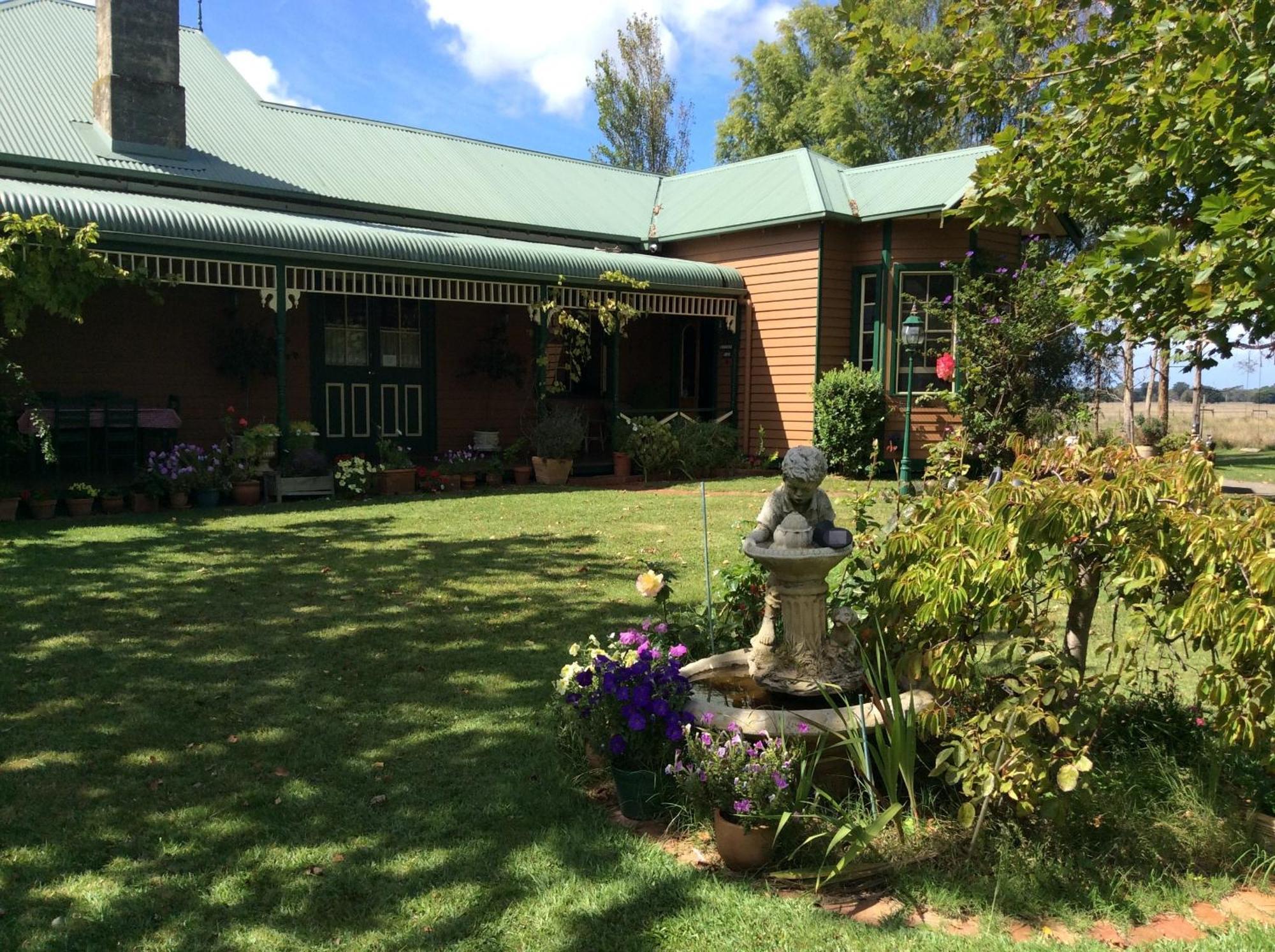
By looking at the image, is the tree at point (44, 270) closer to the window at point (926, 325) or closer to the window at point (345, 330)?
the window at point (345, 330)

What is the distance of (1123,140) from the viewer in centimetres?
481

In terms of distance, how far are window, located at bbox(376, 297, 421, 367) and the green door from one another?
10 millimetres

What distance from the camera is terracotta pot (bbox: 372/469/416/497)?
39.9 feet

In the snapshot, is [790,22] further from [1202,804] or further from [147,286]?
[1202,804]

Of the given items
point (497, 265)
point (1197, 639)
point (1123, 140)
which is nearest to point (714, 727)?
point (1197, 639)

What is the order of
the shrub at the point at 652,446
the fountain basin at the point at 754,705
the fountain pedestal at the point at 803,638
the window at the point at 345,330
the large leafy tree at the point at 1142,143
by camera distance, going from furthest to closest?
the shrub at the point at 652,446 → the window at the point at 345,330 → the large leafy tree at the point at 1142,143 → the fountain pedestal at the point at 803,638 → the fountain basin at the point at 754,705

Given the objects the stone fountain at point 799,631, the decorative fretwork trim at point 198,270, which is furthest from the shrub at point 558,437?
the stone fountain at point 799,631

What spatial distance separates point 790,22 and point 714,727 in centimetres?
3353

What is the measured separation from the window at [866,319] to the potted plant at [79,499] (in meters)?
11.2

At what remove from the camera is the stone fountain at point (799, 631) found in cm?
365

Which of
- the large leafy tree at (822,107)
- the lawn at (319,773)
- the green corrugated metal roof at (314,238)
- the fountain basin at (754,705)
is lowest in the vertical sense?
the lawn at (319,773)

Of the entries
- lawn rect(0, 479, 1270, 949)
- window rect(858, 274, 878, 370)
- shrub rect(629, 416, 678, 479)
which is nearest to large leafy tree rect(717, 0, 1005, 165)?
window rect(858, 274, 878, 370)

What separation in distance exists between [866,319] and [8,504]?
1217 centimetres

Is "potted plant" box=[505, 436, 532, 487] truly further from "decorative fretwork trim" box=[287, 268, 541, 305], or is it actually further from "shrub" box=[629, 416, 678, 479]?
"decorative fretwork trim" box=[287, 268, 541, 305]
